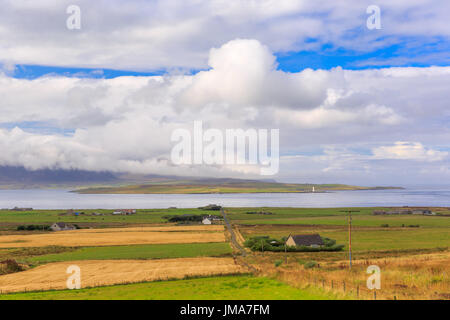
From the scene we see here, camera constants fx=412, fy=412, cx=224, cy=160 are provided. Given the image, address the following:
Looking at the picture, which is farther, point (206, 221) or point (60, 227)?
point (206, 221)

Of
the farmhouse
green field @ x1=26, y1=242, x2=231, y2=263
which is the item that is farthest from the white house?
the farmhouse

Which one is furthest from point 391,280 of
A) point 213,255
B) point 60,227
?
point 60,227

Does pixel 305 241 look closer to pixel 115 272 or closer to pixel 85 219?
pixel 115 272

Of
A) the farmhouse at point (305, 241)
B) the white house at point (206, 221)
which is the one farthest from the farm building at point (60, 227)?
the farmhouse at point (305, 241)

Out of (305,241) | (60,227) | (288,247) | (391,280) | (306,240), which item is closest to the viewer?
(391,280)

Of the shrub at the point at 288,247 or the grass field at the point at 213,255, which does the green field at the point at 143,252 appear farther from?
the shrub at the point at 288,247

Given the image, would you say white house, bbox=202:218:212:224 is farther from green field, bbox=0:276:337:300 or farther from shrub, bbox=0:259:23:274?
green field, bbox=0:276:337:300
